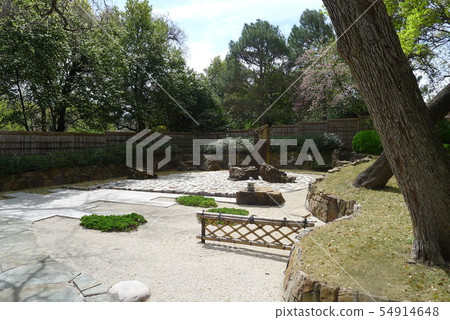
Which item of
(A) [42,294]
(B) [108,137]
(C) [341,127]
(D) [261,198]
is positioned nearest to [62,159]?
(B) [108,137]

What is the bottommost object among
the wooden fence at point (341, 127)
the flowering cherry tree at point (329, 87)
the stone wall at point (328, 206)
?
the stone wall at point (328, 206)

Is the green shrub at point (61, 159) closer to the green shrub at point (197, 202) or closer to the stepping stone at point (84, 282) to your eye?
the green shrub at point (197, 202)

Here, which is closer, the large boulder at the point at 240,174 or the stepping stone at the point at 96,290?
the stepping stone at the point at 96,290

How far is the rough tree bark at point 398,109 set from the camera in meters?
2.53

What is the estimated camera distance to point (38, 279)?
10.7ft

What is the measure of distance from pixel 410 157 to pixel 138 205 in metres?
6.63

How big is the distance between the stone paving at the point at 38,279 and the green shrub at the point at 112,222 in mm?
1158

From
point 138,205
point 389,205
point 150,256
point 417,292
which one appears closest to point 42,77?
A: point 138,205

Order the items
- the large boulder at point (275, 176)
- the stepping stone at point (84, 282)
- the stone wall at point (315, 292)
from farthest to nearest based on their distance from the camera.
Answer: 1. the large boulder at point (275, 176)
2. the stepping stone at point (84, 282)
3. the stone wall at point (315, 292)

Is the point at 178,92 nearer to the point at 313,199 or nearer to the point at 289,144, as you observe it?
the point at 289,144

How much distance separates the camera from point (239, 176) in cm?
1193

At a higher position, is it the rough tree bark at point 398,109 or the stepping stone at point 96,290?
the rough tree bark at point 398,109
